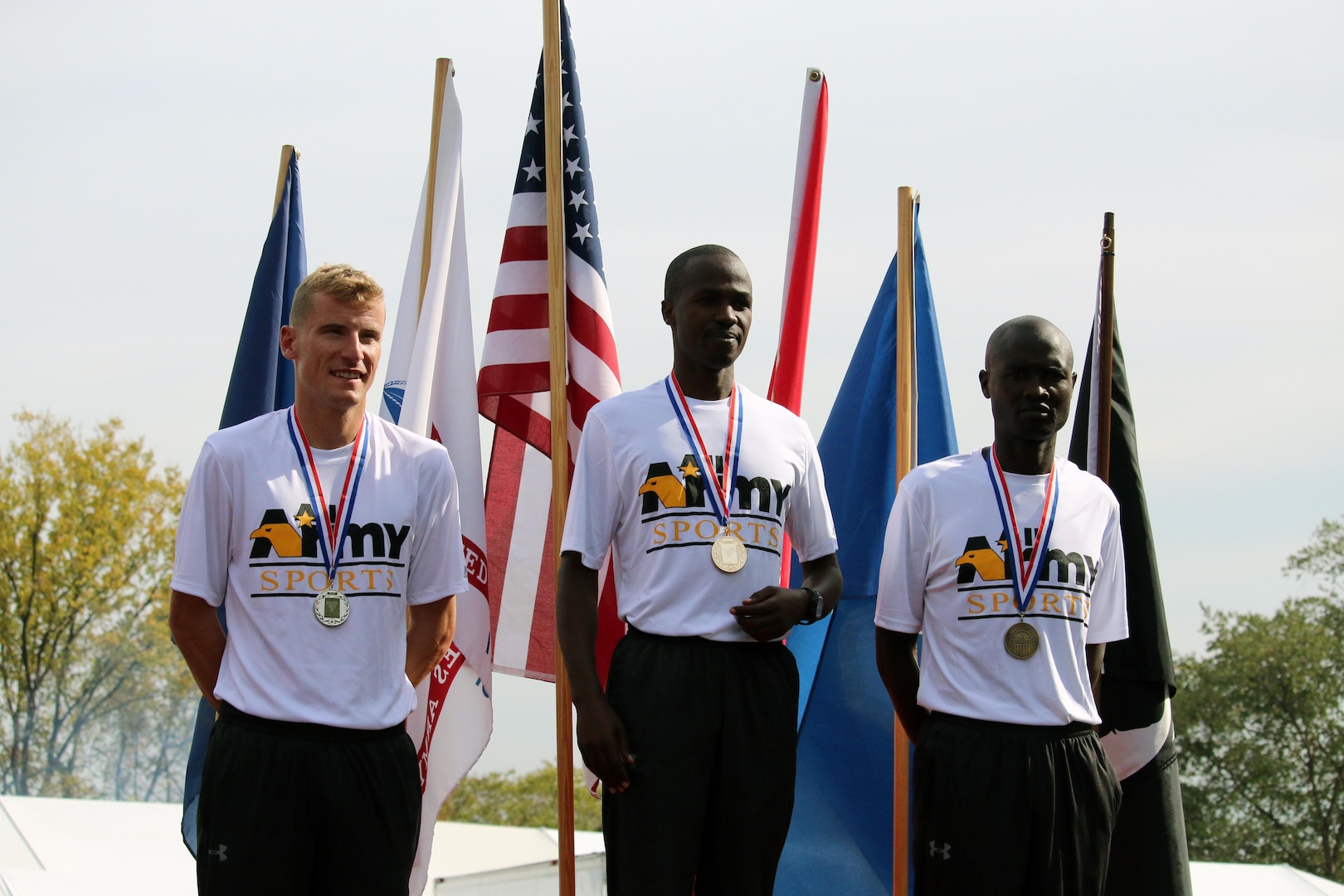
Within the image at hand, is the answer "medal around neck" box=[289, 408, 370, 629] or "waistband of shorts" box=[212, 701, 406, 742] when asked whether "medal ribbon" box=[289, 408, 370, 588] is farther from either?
"waistband of shorts" box=[212, 701, 406, 742]

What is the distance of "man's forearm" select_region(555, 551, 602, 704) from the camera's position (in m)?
3.27

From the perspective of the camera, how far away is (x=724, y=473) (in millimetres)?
3457

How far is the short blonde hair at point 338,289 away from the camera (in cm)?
346

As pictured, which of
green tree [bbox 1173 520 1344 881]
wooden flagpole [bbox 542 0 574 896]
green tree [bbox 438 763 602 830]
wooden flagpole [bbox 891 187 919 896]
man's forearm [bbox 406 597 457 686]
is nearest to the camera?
man's forearm [bbox 406 597 457 686]

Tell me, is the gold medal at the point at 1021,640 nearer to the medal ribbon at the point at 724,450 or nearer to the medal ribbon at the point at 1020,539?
the medal ribbon at the point at 1020,539

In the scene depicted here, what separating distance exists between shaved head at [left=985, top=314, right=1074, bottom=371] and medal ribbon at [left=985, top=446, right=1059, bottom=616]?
0.32 meters

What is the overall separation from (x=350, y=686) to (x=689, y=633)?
2.67ft

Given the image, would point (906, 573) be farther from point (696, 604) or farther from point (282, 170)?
point (282, 170)

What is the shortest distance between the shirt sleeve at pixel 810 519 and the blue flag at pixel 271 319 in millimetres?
2786

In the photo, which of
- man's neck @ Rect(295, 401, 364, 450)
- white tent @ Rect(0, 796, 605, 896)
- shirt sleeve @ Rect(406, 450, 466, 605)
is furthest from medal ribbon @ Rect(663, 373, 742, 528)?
white tent @ Rect(0, 796, 605, 896)

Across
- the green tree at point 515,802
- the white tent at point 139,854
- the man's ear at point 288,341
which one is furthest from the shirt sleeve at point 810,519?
the green tree at point 515,802

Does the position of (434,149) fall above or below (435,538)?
above

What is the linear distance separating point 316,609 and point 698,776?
99 cm

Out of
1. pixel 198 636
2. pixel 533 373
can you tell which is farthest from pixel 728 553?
pixel 533 373
